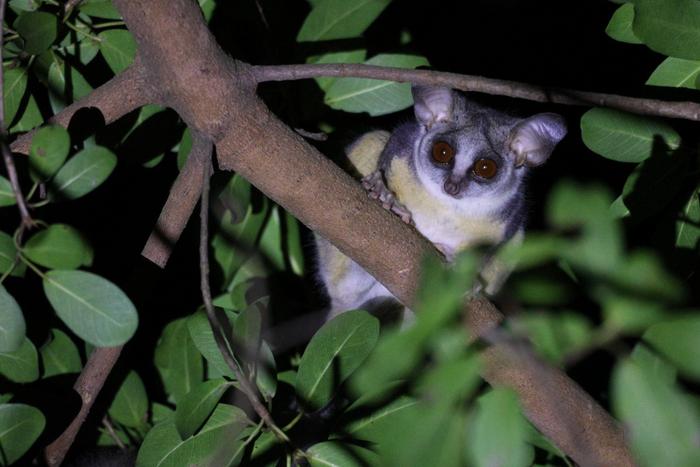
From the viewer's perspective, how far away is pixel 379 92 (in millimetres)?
3004

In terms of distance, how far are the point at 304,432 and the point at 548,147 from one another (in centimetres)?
151

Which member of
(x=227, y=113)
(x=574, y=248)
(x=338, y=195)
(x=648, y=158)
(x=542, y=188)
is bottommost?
(x=542, y=188)

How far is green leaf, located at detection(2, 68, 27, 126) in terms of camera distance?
2.46m

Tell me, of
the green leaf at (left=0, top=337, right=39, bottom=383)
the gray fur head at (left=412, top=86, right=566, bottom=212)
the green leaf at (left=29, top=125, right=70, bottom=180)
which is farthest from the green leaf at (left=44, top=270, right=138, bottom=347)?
the gray fur head at (left=412, top=86, right=566, bottom=212)

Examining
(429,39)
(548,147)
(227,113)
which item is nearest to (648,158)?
(548,147)

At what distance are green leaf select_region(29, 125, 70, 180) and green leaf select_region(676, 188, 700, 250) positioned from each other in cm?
180

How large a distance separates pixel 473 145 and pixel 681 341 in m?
2.27

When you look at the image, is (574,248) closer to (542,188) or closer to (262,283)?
(262,283)

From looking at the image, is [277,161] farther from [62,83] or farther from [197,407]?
[62,83]

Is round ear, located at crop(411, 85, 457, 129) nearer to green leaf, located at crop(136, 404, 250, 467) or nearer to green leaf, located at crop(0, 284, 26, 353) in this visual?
green leaf, located at crop(136, 404, 250, 467)

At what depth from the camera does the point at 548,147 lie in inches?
125

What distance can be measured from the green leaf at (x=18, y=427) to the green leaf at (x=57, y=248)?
0.65 meters

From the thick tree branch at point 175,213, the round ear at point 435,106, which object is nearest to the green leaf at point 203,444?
the thick tree branch at point 175,213

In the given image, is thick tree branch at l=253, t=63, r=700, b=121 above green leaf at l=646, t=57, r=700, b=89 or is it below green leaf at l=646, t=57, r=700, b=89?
above
